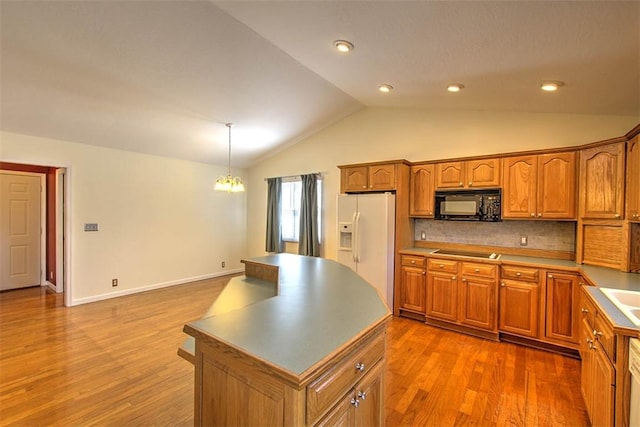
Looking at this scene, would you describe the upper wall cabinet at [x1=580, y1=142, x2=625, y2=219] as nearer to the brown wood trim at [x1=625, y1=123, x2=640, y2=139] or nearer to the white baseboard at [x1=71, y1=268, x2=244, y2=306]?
the brown wood trim at [x1=625, y1=123, x2=640, y2=139]

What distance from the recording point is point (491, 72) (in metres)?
2.51

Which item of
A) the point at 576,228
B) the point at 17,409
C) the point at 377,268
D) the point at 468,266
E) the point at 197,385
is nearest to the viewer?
the point at 197,385

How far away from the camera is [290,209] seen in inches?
235

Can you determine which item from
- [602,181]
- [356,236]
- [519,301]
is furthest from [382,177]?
[602,181]

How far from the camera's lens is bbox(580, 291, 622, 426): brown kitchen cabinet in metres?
1.57

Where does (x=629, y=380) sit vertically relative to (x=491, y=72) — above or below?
below

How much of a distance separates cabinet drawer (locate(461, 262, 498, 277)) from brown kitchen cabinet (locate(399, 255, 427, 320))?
49 centimetres

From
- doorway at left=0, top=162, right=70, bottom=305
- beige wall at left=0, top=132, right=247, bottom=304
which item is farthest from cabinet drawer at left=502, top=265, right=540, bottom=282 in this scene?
doorway at left=0, top=162, right=70, bottom=305

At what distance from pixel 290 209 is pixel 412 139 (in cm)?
274

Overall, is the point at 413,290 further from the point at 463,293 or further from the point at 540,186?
the point at 540,186

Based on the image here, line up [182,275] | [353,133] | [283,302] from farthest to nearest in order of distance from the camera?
[182,275] → [353,133] → [283,302]

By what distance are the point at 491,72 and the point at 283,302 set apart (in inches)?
99.1

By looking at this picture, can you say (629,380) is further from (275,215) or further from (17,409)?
(275,215)

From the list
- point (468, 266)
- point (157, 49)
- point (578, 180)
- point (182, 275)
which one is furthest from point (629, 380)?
point (182, 275)
